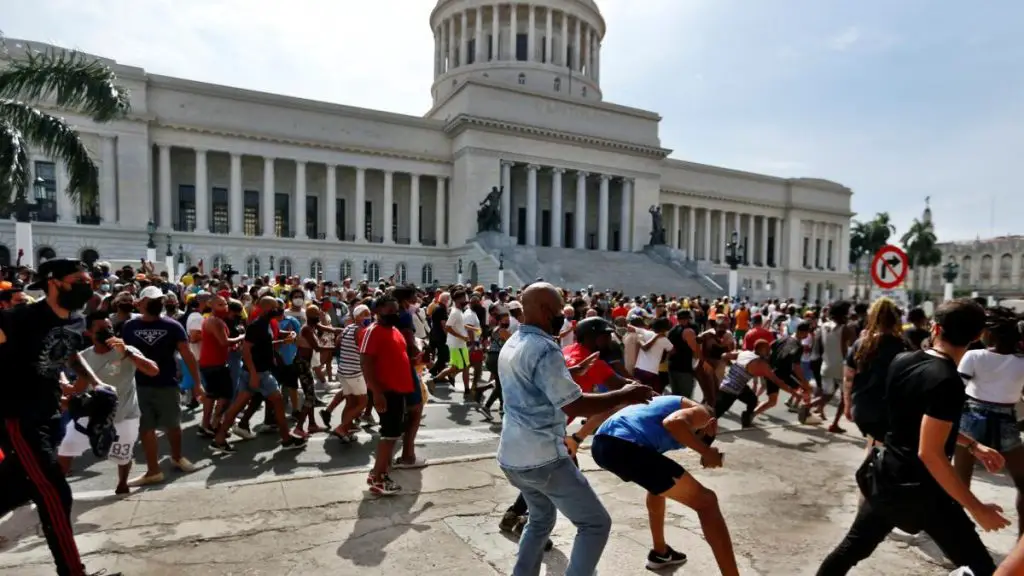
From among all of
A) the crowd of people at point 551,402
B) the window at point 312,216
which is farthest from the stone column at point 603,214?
the crowd of people at point 551,402

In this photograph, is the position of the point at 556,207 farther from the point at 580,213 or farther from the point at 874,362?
the point at 874,362

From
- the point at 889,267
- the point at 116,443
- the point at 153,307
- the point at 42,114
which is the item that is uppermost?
the point at 42,114

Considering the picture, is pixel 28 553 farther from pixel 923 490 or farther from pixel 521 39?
pixel 521 39

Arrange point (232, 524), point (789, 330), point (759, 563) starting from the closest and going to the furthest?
point (759, 563) < point (232, 524) < point (789, 330)

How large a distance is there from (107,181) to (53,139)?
84.1 ft

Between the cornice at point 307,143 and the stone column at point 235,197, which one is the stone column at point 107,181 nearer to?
the cornice at point 307,143

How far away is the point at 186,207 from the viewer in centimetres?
3866

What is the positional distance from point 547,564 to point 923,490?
7.79 ft

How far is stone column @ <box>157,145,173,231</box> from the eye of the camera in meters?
36.1

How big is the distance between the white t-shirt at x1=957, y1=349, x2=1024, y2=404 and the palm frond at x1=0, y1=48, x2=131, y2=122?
16.1 metres

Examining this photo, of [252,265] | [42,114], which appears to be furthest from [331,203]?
[42,114]

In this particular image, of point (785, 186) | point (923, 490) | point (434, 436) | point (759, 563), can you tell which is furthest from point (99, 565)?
point (785, 186)

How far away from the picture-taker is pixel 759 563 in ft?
13.4

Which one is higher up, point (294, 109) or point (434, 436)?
point (294, 109)
